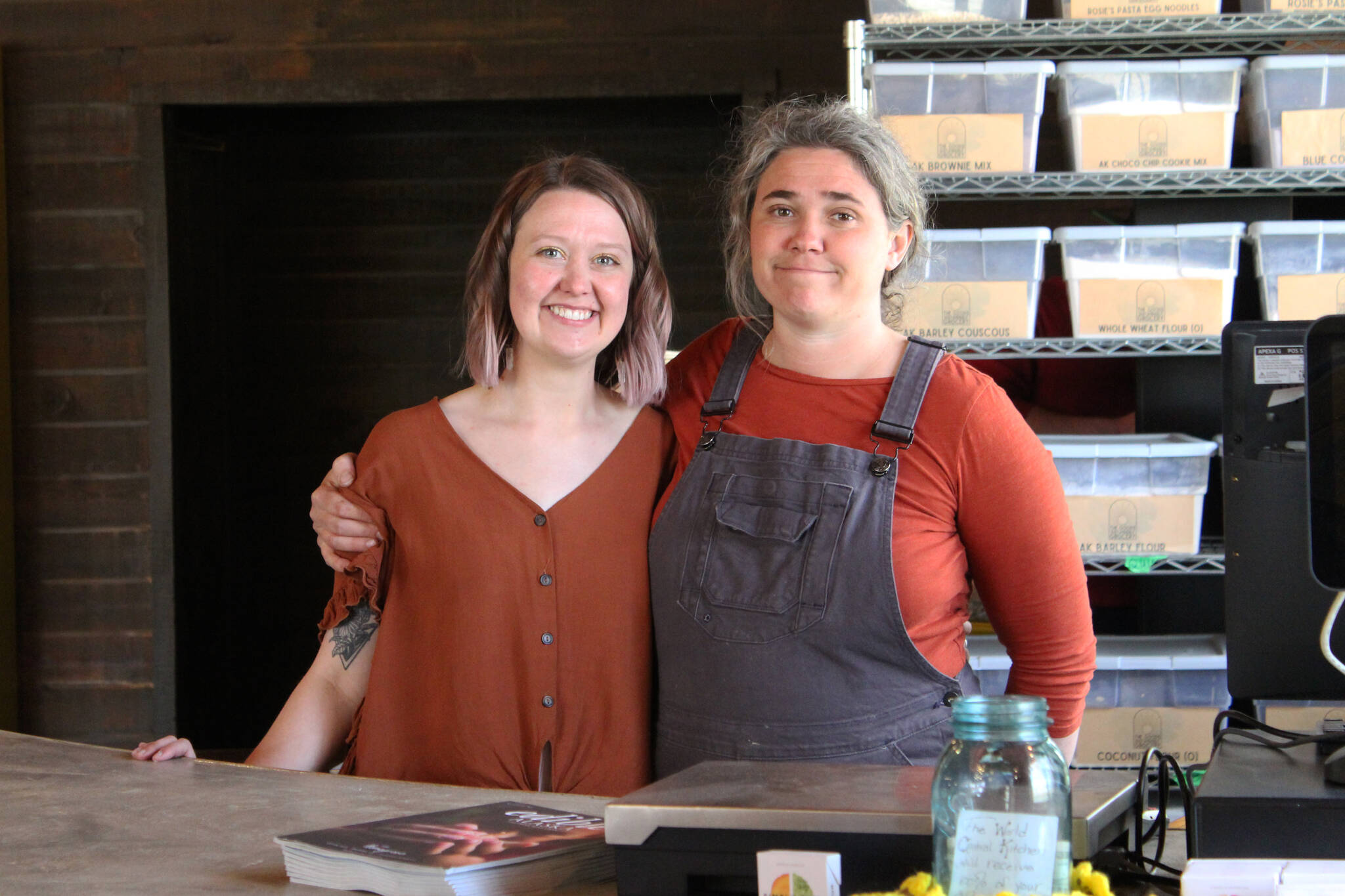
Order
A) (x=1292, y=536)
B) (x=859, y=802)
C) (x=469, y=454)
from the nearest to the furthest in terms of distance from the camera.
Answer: (x=859, y=802)
(x=1292, y=536)
(x=469, y=454)

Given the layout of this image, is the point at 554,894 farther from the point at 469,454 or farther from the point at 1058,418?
the point at 1058,418

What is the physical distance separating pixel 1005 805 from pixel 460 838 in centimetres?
48

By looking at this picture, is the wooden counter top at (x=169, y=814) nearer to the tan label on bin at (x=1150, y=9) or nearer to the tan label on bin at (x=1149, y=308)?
the tan label on bin at (x=1149, y=308)

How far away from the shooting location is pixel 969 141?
2.65 meters

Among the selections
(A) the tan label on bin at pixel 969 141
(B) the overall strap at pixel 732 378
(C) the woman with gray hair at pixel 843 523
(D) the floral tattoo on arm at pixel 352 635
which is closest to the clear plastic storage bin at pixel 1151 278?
(A) the tan label on bin at pixel 969 141

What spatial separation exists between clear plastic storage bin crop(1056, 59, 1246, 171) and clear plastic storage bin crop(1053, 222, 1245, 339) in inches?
5.5

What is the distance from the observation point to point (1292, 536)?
116 cm

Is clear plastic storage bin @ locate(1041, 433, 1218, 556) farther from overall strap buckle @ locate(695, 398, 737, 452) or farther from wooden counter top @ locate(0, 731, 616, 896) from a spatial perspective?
wooden counter top @ locate(0, 731, 616, 896)

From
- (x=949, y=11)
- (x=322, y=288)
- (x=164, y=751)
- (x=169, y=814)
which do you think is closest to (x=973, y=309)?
(x=949, y=11)

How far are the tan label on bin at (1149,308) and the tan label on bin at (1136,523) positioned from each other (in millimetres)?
341

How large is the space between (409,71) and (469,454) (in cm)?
262

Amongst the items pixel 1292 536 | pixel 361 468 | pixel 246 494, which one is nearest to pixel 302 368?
pixel 246 494

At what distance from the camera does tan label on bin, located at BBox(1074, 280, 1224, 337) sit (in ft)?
8.62

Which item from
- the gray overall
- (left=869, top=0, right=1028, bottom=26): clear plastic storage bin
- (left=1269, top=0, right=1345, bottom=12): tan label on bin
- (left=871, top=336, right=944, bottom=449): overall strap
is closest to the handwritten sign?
the gray overall
